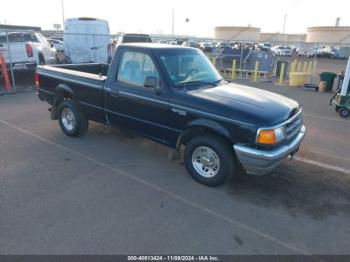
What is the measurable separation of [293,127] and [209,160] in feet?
4.28

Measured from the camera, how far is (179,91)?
430 cm

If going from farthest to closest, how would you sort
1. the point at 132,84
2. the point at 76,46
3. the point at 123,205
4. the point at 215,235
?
the point at 76,46 < the point at 132,84 < the point at 123,205 < the point at 215,235

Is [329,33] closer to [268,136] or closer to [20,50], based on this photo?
[20,50]

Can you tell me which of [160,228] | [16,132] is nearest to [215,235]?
[160,228]

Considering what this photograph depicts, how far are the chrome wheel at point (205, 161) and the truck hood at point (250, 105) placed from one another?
0.63 m

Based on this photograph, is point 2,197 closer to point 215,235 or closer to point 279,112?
point 215,235

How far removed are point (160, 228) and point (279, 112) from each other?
218cm

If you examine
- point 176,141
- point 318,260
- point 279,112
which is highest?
point 279,112

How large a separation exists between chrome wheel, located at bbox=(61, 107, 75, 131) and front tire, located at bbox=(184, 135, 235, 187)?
9.26 ft

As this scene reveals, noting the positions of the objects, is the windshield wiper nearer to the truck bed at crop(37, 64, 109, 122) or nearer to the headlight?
the headlight

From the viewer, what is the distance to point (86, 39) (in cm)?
1644

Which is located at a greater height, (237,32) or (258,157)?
(237,32)

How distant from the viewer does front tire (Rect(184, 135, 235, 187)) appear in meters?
4.02

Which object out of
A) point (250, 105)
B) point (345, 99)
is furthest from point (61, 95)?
point (345, 99)
